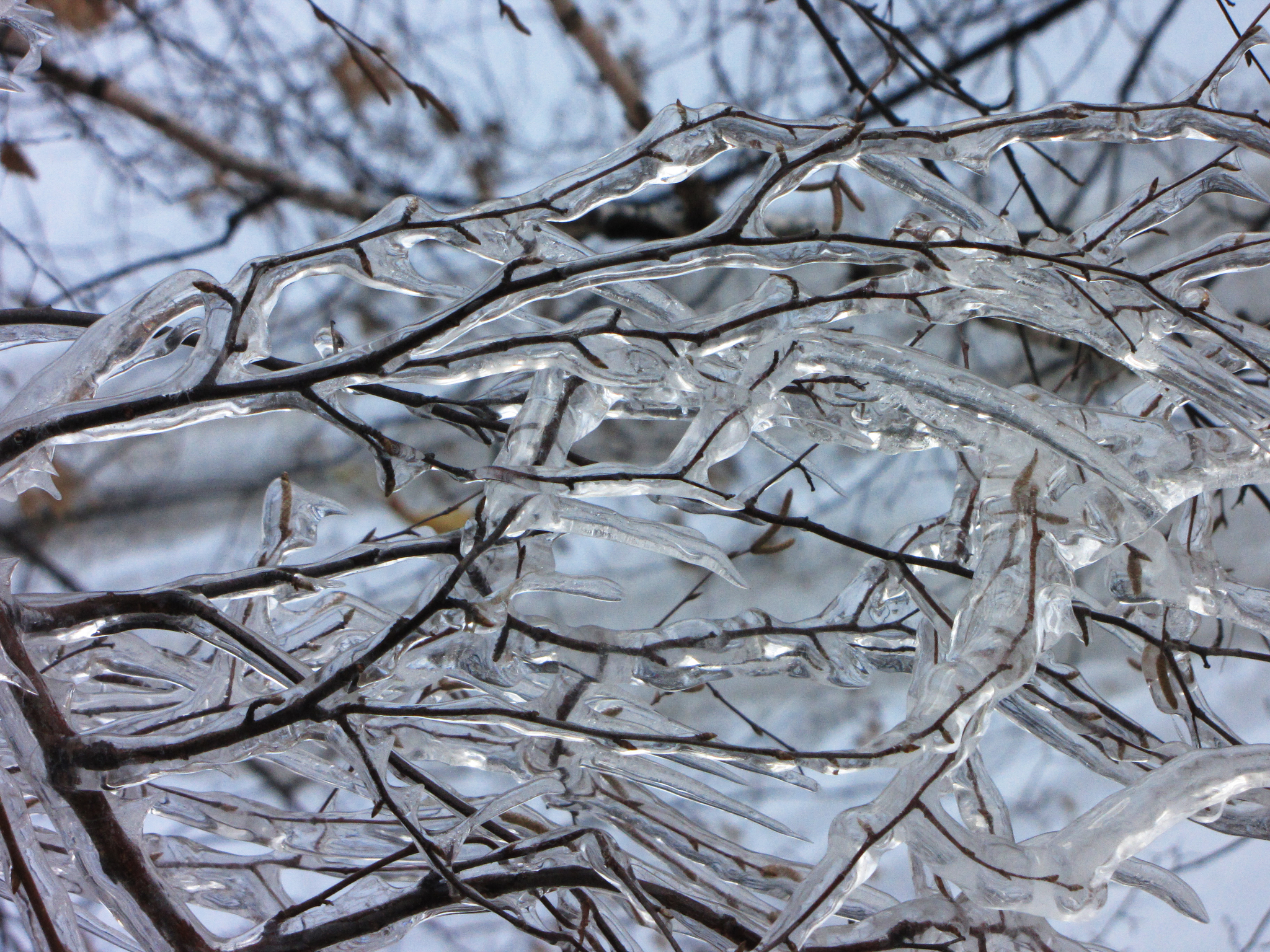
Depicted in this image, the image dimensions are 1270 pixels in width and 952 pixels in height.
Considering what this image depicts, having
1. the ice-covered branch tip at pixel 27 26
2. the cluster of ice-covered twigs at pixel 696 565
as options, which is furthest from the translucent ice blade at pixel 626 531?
the ice-covered branch tip at pixel 27 26

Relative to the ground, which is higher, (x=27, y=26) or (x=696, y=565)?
(x=27, y=26)

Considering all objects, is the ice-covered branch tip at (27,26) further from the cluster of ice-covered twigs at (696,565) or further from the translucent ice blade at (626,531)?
Answer: the translucent ice blade at (626,531)

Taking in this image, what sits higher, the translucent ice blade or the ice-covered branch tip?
the ice-covered branch tip

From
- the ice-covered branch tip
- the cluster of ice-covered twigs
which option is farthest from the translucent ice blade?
the ice-covered branch tip

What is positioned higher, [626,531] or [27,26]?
[27,26]

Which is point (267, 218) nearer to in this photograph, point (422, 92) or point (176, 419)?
point (422, 92)

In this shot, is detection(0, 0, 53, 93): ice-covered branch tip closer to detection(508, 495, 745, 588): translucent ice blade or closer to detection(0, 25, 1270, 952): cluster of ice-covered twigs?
detection(0, 25, 1270, 952): cluster of ice-covered twigs

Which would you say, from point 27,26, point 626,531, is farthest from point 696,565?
point 27,26

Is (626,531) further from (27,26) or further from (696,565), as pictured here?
(27,26)

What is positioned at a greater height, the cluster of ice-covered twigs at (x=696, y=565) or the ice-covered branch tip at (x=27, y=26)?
the ice-covered branch tip at (x=27, y=26)
